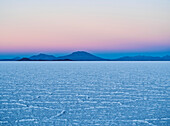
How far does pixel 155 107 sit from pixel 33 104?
7083 millimetres

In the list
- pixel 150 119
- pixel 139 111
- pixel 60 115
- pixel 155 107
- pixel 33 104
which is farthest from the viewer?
pixel 33 104

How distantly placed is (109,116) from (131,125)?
1.51 m

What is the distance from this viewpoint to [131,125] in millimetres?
8500

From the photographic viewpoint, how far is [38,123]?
345 inches

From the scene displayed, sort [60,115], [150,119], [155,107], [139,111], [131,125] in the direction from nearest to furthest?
[131,125] → [150,119] → [60,115] → [139,111] → [155,107]

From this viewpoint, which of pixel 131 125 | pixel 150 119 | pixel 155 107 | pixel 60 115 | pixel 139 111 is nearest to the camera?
pixel 131 125

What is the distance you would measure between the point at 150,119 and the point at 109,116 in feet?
6.12

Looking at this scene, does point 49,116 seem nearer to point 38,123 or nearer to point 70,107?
point 38,123

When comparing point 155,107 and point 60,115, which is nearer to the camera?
point 60,115

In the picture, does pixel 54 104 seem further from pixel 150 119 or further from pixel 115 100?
pixel 150 119

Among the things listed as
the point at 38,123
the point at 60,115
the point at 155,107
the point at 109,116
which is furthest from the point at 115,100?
the point at 38,123

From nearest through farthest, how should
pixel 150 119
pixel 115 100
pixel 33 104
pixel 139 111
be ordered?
pixel 150 119 → pixel 139 111 → pixel 33 104 → pixel 115 100

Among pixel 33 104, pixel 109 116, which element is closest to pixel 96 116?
pixel 109 116

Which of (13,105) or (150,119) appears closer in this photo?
(150,119)
